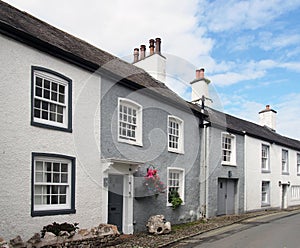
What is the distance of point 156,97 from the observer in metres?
15.5

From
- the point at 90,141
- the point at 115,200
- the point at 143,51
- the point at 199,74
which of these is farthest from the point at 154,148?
the point at 199,74

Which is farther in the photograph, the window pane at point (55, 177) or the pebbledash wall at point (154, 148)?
the pebbledash wall at point (154, 148)

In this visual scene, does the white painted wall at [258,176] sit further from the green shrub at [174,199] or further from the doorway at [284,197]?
the green shrub at [174,199]

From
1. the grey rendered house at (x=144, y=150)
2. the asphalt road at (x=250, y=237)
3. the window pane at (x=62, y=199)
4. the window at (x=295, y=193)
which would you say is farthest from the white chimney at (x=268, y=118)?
the window pane at (x=62, y=199)

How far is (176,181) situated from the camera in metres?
16.8

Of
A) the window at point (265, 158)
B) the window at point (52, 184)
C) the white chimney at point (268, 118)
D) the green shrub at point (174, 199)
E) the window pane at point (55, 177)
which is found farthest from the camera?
the white chimney at point (268, 118)

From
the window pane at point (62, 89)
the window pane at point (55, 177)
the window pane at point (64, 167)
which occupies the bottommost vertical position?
the window pane at point (55, 177)

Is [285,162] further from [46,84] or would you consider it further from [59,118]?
[46,84]

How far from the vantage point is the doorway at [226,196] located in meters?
20.1

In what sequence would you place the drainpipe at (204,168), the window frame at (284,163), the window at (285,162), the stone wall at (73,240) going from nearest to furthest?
the stone wall at (73,240), the drainpipe at (204,168), the window frame at (284,163), the window at (285,162)

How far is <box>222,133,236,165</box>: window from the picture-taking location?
2079 cm

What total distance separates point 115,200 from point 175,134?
206 inches

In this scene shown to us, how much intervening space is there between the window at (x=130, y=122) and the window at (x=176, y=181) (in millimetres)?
2756

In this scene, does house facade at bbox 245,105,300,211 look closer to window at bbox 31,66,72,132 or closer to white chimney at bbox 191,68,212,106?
white chimney at bbox 191,68,212,106
